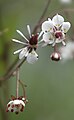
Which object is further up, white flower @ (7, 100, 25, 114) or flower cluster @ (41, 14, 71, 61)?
flower cluster @ (41, 14, 71, 61)

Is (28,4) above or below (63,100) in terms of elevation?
above

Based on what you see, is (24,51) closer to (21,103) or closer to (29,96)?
(21,103)

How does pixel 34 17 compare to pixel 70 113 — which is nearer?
pixel 70 113

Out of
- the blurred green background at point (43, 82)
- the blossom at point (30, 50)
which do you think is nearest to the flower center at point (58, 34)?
the blossom at point (30, 50)

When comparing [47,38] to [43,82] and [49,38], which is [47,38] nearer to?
[49,38]

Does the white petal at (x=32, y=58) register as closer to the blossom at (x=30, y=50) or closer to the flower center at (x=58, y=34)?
the blossom at (x=30, y=50)

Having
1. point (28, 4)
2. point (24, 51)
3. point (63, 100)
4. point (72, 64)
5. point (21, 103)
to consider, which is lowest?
point (21, 103)

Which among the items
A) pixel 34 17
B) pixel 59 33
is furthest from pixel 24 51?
pixel 34 17

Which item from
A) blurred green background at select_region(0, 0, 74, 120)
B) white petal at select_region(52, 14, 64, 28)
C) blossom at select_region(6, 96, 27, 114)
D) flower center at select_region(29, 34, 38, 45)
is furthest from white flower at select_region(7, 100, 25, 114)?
blurred green background at select_region(0, 0, 74, 120)

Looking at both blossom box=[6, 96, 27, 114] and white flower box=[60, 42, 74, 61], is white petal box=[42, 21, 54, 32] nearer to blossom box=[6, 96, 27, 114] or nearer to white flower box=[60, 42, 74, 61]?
blossom box=[6, 96, 27, 114]
